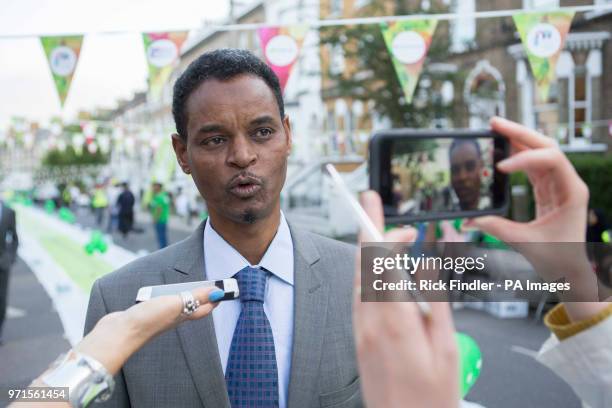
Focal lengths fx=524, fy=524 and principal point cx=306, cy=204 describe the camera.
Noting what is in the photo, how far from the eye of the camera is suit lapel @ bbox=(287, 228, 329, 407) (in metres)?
1.63

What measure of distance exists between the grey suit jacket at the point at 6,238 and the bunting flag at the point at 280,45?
3.91 meters

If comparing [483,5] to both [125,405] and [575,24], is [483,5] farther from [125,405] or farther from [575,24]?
[125,405]

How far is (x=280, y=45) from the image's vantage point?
569cm

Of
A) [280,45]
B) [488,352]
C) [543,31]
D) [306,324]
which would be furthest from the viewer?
[488,352]

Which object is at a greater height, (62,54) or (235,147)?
(62,54)

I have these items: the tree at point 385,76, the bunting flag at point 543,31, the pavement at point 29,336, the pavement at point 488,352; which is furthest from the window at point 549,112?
the pavement at point 29,336

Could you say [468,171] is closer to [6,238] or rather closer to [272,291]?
→ [272,291]

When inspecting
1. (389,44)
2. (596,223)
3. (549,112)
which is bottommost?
(596,223)

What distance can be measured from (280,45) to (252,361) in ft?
15.1

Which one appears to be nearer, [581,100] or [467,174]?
[467,174]

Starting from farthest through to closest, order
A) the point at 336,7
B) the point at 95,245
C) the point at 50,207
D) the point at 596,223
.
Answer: the point at 50,207 → the point at 336,7 → the point at 95,245 → the point at 596,223

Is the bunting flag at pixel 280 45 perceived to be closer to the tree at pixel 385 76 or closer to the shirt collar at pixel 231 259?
the shirt collar at pixel 231 259

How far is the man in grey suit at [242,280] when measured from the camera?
1.61 meters

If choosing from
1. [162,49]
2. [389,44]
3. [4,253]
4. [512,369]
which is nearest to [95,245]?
[4,253]
